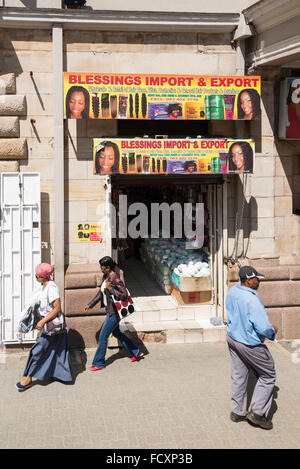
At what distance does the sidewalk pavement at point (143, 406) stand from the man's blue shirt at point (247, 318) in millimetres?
1014

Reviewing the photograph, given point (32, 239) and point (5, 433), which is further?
point (32, 239)

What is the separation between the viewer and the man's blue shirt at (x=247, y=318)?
549 cm

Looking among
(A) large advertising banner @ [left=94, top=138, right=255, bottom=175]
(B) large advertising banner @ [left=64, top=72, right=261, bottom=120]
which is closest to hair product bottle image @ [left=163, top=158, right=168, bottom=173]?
(A) large advertising banner @ [left=94, top=138, right=255, bottom=175]

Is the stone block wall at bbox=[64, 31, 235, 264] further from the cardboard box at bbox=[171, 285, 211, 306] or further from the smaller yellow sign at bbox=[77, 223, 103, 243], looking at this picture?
the cardboard box at bbox=[171, 285, 211, 306]

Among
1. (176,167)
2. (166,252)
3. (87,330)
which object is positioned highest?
(176,167)

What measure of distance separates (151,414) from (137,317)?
3.15 meters

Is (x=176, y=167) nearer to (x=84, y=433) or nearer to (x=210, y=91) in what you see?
(x=210, y=91)

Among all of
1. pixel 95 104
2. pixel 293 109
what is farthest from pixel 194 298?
pixel 95 104

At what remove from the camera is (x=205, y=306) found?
31.2 ft

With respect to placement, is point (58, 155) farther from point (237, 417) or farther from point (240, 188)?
point (237, 417)

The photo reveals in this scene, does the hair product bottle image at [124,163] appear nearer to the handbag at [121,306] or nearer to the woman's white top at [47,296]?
the handbag at [121,306]

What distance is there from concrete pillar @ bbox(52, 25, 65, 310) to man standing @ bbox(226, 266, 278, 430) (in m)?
3.42

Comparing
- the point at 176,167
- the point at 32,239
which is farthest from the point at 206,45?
the point at 32,239

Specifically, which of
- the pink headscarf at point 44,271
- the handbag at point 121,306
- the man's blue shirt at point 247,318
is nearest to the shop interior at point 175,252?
the handbag at point 121,306
